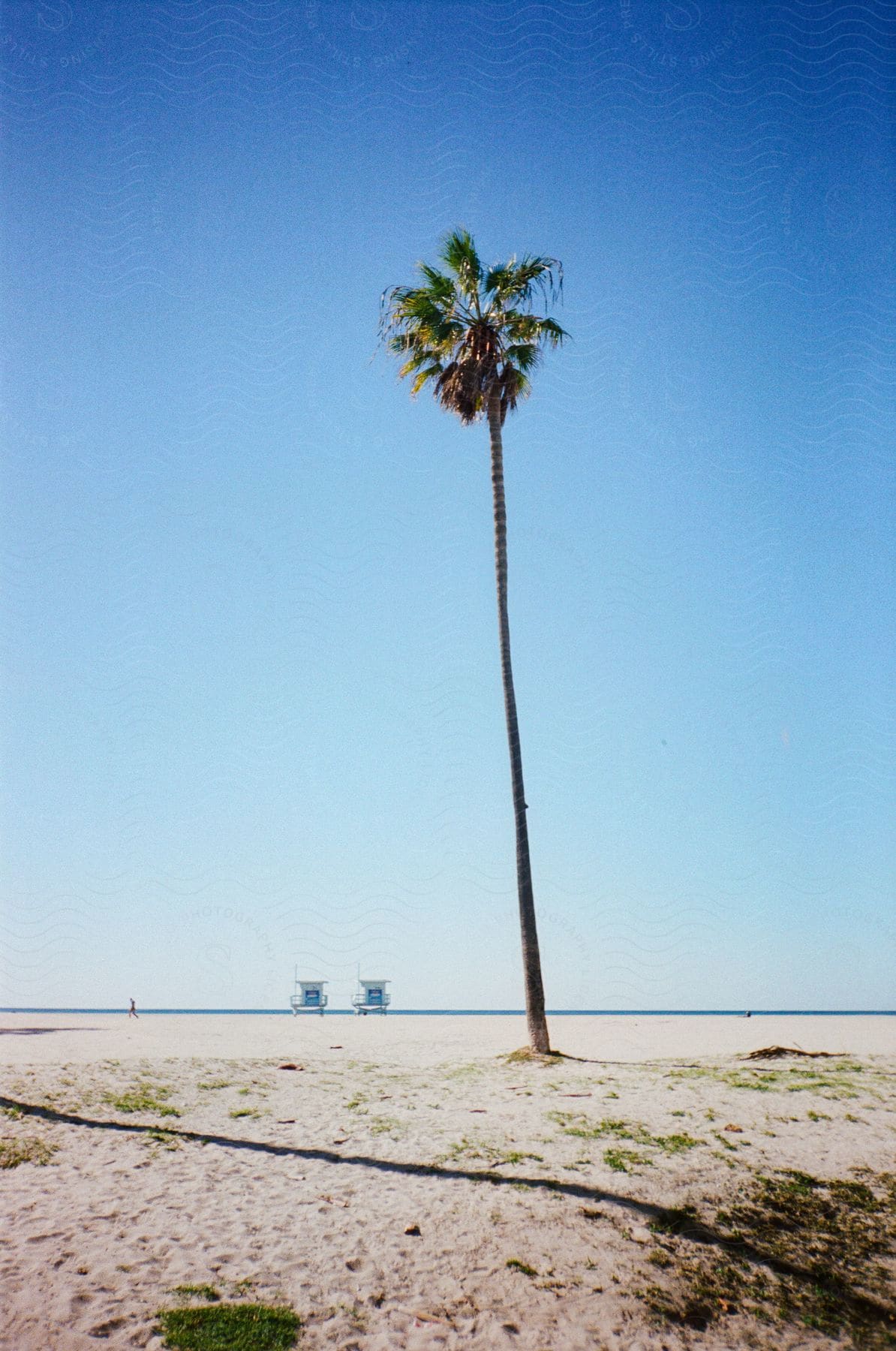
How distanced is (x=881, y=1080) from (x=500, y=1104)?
22.3 ft

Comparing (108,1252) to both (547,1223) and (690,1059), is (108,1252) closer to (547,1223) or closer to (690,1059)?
(547,1223)

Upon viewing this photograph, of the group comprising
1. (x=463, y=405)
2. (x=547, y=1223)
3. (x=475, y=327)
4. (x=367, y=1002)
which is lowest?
(x=367, y=1002)

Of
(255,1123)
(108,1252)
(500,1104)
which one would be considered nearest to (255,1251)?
(108,1252)

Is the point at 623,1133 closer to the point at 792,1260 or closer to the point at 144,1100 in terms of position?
the point at 792,1260

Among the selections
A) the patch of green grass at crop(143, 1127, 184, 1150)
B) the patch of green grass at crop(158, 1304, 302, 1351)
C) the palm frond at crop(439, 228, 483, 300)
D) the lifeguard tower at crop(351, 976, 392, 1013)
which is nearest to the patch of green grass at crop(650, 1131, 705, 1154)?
the patch of green grass at crop(158, 1304, 302, 1351)

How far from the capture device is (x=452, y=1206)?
601cm

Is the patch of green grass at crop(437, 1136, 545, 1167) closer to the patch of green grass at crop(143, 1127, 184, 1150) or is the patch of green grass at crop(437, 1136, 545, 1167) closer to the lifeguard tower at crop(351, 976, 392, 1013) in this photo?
the patch of green grass at crop(143, 1127, 184, 1150)

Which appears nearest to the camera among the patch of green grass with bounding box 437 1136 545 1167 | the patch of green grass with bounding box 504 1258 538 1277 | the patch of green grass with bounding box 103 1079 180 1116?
the patch of green grass with bounding box 504 1258 538 1277

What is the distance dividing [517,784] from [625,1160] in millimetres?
8067

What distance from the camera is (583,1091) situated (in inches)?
419

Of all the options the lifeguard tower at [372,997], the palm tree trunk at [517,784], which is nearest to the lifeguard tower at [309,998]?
the lifeguard tower at [372,997]

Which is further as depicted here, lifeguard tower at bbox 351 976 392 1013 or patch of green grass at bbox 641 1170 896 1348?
lifeguard tower at bbox 351 976 392 1013

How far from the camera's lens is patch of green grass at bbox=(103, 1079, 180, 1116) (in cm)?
872

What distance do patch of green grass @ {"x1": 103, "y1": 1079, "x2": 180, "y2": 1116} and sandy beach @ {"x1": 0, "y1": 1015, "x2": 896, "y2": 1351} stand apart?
0.06 m
